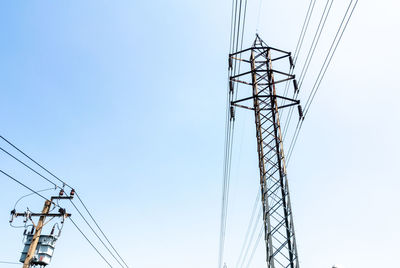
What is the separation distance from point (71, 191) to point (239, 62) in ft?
44.0

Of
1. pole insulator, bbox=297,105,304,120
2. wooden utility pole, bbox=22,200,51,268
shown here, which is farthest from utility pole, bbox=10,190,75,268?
pole insulator, bbox=297,105,304,120

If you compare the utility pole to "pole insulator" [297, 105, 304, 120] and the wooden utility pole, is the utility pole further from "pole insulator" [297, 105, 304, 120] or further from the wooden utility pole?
"pole insulator" [297, 105, 304, 120]

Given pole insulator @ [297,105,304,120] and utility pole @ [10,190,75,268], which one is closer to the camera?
pole insulator @ [297,105,304,120]

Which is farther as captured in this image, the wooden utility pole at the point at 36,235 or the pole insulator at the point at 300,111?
the wooden utility pole at the point at 36,235

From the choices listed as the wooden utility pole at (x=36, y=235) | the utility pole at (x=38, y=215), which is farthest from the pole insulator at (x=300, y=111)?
the wooden utility pole at (x=36, y=235)

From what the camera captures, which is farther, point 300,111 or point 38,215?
point 38,215

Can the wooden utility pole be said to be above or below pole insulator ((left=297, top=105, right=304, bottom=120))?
below

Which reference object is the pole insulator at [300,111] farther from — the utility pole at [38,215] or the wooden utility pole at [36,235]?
the wooden utility pole at [36,235]

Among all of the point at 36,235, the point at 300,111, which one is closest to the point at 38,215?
the point at 36,235

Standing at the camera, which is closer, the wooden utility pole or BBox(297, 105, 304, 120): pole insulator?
BBox(297, 105, 304, 120): pole insulator

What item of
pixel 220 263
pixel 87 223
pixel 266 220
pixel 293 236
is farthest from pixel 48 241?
pixel 220 263

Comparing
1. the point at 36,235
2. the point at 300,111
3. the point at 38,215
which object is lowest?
the point at 36,235

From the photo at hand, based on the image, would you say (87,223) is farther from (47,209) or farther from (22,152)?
(22,152)

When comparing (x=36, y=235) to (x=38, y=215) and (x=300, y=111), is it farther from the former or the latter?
(x=300, y=111)
